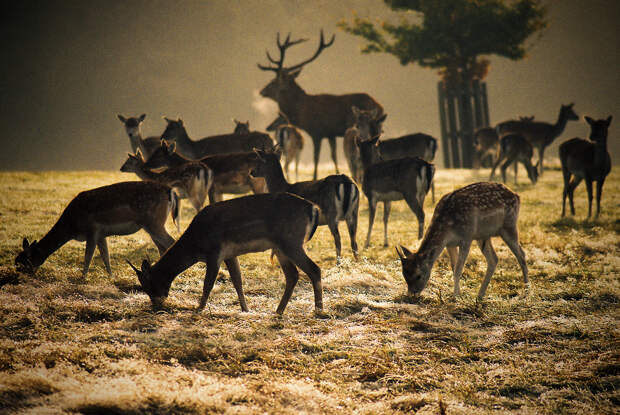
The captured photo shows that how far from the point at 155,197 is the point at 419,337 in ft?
12.4

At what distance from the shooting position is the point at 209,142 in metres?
13.6

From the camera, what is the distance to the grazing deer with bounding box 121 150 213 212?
9.66m

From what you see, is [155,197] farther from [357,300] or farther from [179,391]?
[179,391]

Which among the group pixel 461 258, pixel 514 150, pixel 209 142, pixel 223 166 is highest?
pixel 209 142

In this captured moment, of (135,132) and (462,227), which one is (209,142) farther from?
(462,227)

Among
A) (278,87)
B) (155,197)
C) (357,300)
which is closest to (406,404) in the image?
(357,300)

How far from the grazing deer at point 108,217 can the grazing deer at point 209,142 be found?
240 inches

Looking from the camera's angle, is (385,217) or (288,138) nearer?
(385,217)

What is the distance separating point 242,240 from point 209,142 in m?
8.12

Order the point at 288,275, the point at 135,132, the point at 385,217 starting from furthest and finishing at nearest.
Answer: the point at 135,132 < the point at 385,217 < the point at 288,275

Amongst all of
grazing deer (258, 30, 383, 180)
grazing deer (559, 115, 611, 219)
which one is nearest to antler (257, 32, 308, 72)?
grazing deer (258, 30, 383, 180)

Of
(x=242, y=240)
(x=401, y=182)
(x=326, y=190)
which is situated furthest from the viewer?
(x=401, y=182)

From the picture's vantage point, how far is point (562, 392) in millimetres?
4172

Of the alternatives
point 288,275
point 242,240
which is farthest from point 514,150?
point 242,240
